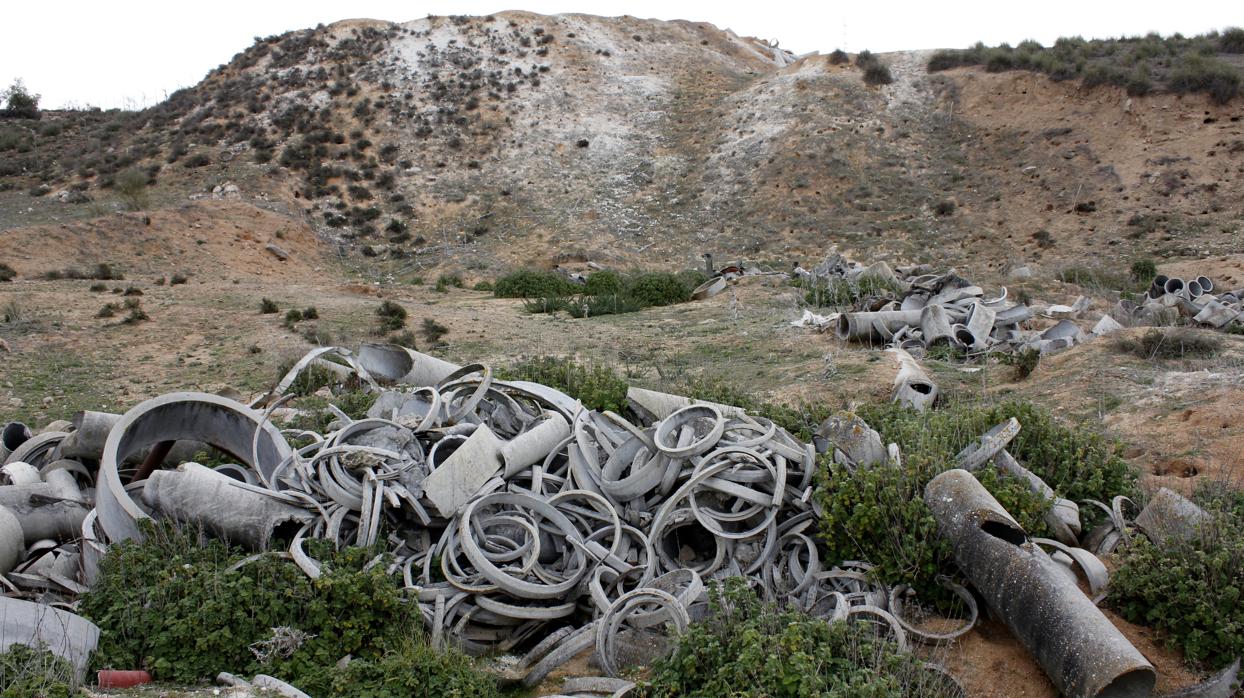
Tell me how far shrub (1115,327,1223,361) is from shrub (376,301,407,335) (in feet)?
35.8

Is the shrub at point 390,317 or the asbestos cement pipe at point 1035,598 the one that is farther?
the shrub at point 390,317

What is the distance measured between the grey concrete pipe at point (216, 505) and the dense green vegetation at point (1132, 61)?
32515 millimetres

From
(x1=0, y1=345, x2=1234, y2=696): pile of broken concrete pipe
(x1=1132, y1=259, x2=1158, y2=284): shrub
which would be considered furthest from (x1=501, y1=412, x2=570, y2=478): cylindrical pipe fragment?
(x1=1132, y1=259, x2=1158, y2=284): shrub

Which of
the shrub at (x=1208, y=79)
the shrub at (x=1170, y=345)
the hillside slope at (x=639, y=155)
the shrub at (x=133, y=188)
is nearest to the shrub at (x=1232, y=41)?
the shrub at (x=1208, y=79)

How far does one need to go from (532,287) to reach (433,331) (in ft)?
24.6

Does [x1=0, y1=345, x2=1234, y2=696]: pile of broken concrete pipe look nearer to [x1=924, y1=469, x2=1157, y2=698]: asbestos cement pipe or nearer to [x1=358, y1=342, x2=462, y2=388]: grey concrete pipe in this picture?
[x1=924, y1=469, x2=1157, y2=698]: asbestos cement pipe

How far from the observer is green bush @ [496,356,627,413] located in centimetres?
783

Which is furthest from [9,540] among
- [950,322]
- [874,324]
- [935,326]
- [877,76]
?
[877,76]

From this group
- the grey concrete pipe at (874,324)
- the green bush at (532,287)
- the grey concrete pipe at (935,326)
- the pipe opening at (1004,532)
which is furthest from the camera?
the green bush at (532,287)

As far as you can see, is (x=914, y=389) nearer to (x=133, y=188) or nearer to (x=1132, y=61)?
(x=133, y=188)

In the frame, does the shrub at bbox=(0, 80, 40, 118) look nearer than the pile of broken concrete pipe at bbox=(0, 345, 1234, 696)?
No

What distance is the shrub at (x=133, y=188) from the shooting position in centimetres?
2612

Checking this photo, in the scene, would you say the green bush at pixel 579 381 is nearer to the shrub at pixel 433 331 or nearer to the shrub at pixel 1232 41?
the shrub at pixel 433 331

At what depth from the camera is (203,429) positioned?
6.50 meters
